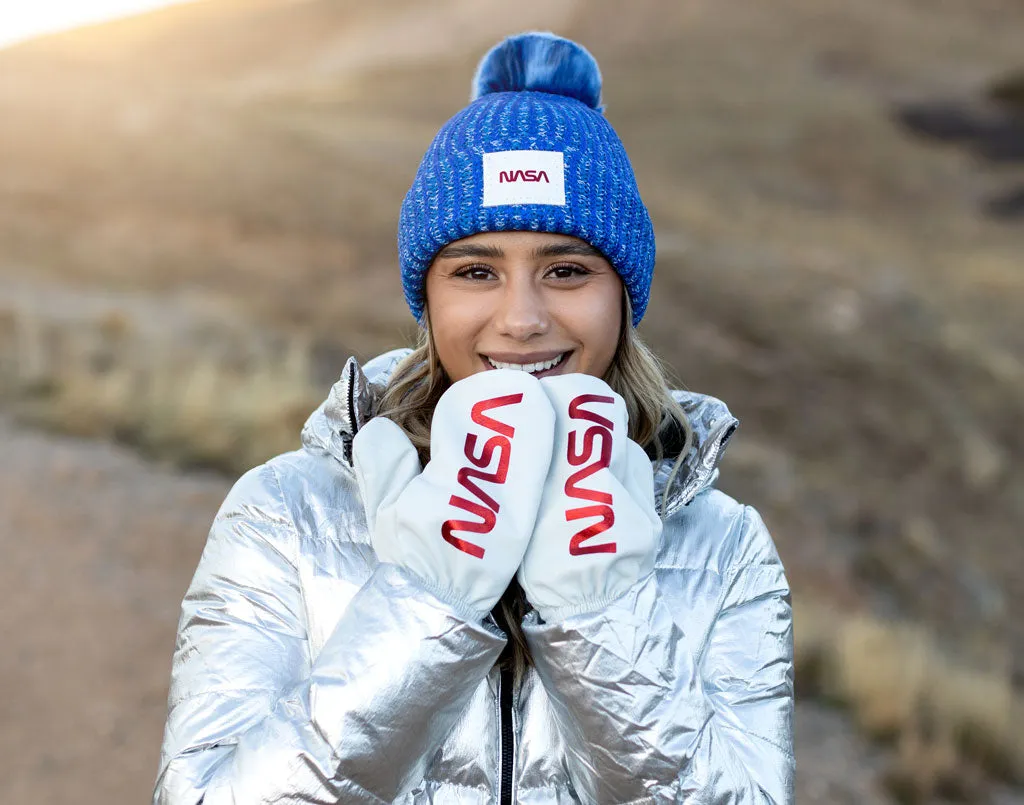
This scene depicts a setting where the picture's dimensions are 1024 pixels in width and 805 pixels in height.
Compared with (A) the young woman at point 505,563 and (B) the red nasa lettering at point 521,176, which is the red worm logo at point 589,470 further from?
(B) the red nasa lettering at point 521,176

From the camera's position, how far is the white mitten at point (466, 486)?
1619 millimetres

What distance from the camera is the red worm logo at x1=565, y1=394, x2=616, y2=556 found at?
1.66 meters

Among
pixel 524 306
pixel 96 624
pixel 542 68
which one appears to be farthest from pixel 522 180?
pixel 96 624

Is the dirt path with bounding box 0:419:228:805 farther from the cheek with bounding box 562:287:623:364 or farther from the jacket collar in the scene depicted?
the cheek with bounding box 562:287:623:364

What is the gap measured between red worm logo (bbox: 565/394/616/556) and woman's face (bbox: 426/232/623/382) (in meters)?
0.26

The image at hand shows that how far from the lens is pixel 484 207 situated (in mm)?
2125

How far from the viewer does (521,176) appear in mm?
2123

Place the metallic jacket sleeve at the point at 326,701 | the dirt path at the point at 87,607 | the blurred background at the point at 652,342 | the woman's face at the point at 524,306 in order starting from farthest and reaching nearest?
the blurred background at the point at 652,342 → the dirt path at the point at 87,607 → the woman's face at the point at 524,306 → the metallic jacket sleeve at the point at 326,701

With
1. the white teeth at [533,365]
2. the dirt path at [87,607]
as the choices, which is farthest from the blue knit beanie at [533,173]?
the dirt path at [87,607]

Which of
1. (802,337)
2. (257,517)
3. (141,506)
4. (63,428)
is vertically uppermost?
(802,337)

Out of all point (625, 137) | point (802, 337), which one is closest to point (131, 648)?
point (802, 337)

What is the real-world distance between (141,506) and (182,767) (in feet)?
14.7

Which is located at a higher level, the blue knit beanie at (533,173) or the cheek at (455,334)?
the blue knit beanie at (533,173)

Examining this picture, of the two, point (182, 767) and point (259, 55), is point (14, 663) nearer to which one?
point (182, 767)
